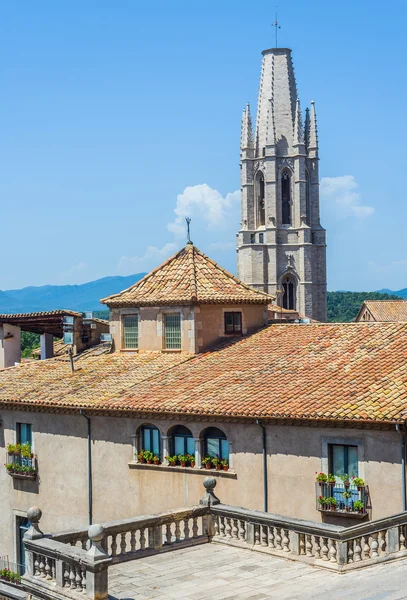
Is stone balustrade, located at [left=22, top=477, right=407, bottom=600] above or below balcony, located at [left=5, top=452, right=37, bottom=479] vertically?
above

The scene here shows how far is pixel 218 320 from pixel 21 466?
9.70m

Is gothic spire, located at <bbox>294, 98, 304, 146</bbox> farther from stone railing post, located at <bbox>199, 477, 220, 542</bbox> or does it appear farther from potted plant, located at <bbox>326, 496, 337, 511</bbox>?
stone railing post, located at <bbox>199, 477, 220, 542</bbox>

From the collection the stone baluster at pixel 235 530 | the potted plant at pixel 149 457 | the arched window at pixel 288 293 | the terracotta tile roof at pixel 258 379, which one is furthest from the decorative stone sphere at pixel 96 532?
the arched window at pixel 288 293

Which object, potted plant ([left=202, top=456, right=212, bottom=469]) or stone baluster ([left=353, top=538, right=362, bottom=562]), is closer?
stone baluster ([left=353, top=538, right=362, bottom=562])

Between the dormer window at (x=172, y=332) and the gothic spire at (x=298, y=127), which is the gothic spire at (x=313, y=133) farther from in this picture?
the dormer window at (x=172, y=332)

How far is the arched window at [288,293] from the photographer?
414 feet

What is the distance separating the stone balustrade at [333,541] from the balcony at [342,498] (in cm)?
566

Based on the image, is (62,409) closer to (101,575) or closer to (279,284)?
(101,575)

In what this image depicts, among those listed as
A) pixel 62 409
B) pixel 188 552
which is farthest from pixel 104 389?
pixel 188 552

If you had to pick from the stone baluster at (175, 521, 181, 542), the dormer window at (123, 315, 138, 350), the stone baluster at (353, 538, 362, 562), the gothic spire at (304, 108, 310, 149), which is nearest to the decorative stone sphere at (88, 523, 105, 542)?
the stone baluster at (175, 521, 181, 542)

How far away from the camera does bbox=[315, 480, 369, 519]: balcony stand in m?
26.8

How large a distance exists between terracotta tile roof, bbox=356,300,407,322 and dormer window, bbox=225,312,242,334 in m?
50.6

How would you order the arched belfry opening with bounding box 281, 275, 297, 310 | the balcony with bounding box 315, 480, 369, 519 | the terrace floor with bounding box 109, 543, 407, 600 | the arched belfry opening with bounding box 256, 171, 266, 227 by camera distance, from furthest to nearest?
the arched belfry opening with bounding box 256, 171, 266, 227, the arched belfry opening with bounding box 281, 275, 297, 310, the balcony with bounding box 315, 480, 369, 519, the terrace floor with bounding box 109, 543, 407, 600

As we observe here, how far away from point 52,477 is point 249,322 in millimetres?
10280
